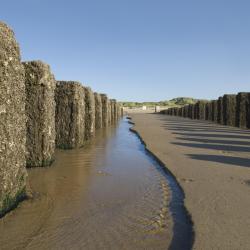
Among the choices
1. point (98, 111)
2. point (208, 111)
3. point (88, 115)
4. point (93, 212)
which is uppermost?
point (98, 111)

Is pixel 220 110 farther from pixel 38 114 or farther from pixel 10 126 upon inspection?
pixel 10 126

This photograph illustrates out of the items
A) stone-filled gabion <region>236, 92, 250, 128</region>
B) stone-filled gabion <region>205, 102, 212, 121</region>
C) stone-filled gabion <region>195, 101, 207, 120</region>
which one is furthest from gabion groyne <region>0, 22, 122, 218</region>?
stone-filled gabion <region>195, 101, 207, 120</region>

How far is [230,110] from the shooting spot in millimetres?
28703

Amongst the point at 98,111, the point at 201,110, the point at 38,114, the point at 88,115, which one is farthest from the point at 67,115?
the point at 201,110

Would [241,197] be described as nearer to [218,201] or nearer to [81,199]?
[218,201]

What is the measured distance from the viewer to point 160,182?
584cm

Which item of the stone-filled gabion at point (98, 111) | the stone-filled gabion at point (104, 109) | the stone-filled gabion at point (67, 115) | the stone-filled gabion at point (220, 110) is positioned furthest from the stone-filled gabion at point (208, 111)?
the stone-filled gabion at point (67, 115)

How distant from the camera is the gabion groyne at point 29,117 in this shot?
4.12 m

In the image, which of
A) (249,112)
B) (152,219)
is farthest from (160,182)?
(249,112)

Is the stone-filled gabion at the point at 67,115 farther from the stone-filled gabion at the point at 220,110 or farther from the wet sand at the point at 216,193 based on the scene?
the stone-filled gabion at the point at 220,110

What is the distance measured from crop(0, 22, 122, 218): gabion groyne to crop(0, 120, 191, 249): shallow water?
0.34 meters

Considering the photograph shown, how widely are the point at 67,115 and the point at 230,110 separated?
21092 mm

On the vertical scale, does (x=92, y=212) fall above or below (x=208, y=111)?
below

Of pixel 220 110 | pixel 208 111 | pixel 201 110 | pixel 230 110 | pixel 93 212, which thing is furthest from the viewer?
pixel 201 110
